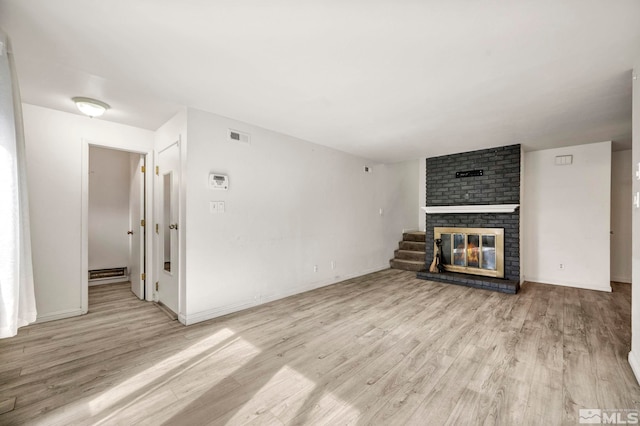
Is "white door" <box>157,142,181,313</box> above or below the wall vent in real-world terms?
below

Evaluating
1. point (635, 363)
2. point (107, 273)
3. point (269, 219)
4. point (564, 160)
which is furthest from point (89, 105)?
point (564, 160)

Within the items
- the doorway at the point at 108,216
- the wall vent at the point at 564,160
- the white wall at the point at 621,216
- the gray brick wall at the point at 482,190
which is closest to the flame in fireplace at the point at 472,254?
the gray brick wall at the point at 482,190

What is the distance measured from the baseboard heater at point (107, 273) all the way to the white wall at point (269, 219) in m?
3.17

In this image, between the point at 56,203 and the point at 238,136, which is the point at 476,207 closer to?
the point at 238,136

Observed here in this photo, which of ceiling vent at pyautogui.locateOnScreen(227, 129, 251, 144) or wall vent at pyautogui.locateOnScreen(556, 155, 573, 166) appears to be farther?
wall vent at pyautogui.locateOnScreen(556, 155, 573, 166)

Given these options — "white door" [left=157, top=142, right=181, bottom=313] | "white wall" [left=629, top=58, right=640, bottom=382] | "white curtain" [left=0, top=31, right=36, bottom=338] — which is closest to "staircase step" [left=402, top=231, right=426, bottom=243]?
"white wall" [left=629, top=58, right=640, bottom=382]

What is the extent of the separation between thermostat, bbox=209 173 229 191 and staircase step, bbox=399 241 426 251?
15.8 feet

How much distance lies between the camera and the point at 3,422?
1601 mm

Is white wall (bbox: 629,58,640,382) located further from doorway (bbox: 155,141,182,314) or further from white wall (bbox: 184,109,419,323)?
doorway (bbox: 155,141,182,314)

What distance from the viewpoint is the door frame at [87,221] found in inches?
133

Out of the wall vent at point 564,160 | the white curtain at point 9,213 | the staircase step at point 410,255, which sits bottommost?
the staircase step at point 410,255

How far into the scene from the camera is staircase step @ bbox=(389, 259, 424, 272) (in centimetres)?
591

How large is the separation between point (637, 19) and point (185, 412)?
12.7 feet

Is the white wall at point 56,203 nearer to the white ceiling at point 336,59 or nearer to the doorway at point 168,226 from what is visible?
the white ceiling at point 336,59
